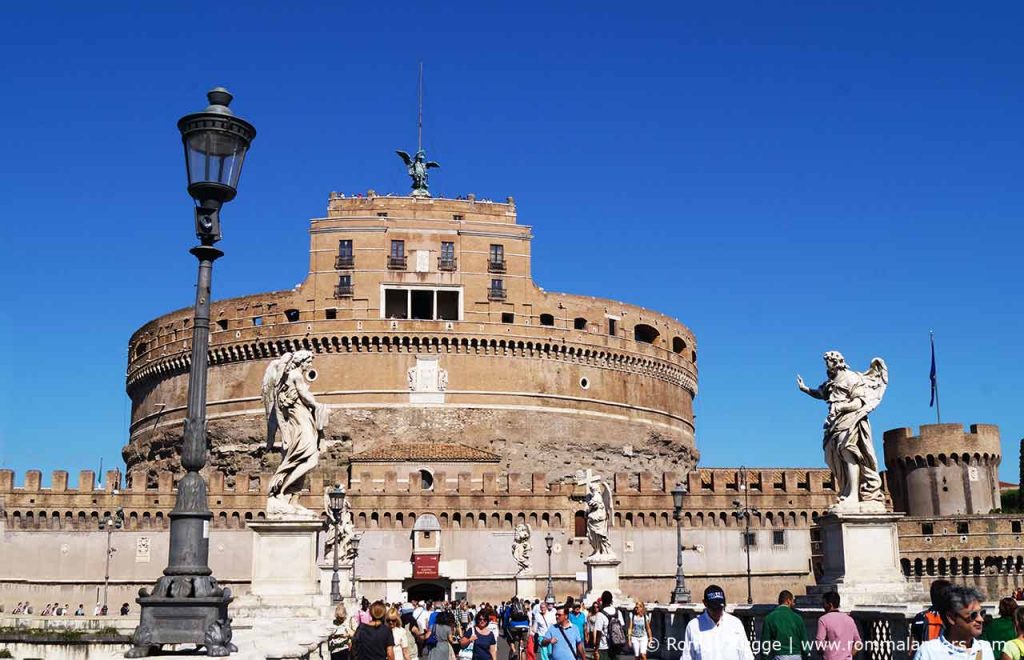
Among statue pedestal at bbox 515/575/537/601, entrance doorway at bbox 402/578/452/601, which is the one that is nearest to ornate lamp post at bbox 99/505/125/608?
entrance doorway at bbox 402/578/452/601

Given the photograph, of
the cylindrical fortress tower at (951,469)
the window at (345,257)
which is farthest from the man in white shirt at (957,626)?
the cylindrical fortress tower at (951,469)

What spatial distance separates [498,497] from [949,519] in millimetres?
23600

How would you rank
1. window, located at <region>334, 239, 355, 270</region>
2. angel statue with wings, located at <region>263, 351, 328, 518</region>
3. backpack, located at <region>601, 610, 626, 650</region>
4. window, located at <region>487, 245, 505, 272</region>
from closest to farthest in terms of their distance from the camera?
1. angel statue with wings, located at <region>263, 351, 328, 518</region>
2. backpack, located at <region>601, 610, 626, 650</region>
3. window, located at <region>334, 239, 355, 270</region>
4. window, located at <region>487, 245, 505, 272</region>

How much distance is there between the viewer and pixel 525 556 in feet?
152

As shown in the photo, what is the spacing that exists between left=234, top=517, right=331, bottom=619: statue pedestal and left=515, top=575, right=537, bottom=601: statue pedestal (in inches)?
1365

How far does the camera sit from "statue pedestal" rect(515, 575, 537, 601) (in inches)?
1832

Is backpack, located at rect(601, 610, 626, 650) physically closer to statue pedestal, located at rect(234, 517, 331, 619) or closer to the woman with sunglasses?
the woman with sunglasses

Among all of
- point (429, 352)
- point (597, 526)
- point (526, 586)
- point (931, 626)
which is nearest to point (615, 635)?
point (931, 626)

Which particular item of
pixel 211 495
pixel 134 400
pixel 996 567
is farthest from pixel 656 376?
pixel 134 400

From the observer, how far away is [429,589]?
47500 millimetres

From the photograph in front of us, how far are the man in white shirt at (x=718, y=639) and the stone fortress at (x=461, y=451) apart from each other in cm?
4046

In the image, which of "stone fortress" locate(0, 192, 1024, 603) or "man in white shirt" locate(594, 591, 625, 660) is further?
"stone fortress" locate(0, 192, 1024, 603)

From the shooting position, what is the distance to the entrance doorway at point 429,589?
46844 mm

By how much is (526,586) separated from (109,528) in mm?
18857
